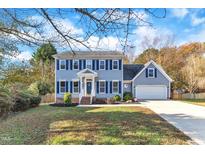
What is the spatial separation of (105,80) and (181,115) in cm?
494

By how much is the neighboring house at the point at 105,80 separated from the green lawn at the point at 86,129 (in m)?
1.21

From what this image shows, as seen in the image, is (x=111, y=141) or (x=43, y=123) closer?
(x=111, y=141)

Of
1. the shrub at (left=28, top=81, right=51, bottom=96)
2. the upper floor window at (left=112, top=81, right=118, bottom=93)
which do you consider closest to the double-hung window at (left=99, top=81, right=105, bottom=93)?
the upper floor window at (left=112, top=81, right=118, bottom=93)

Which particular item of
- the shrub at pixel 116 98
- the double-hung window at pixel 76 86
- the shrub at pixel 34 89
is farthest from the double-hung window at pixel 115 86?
the shrub at pixel 34 89

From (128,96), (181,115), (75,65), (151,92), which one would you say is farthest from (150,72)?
(75,65)

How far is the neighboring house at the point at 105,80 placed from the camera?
34.1 feet

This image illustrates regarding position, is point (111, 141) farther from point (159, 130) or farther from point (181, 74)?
point (181, 74)

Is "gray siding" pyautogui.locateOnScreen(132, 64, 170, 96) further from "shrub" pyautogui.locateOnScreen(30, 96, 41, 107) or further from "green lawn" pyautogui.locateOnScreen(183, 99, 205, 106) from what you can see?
"shrub" pyautogui.locateOnScreen(30, 96, 41, 107)

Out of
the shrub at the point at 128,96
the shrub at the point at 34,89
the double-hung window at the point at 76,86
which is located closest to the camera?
the shrub at the point at 34,89

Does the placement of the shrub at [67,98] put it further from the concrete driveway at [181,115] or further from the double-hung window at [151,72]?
the double-hung window at [151,72]

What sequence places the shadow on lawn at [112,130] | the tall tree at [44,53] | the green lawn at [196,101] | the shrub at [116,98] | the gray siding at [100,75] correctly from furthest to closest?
the shrub at [116,98], the gray siding at [100,75], the green lawn at [196,101], the tall tree at [44,53], the shadow on lawn at [112,130]
